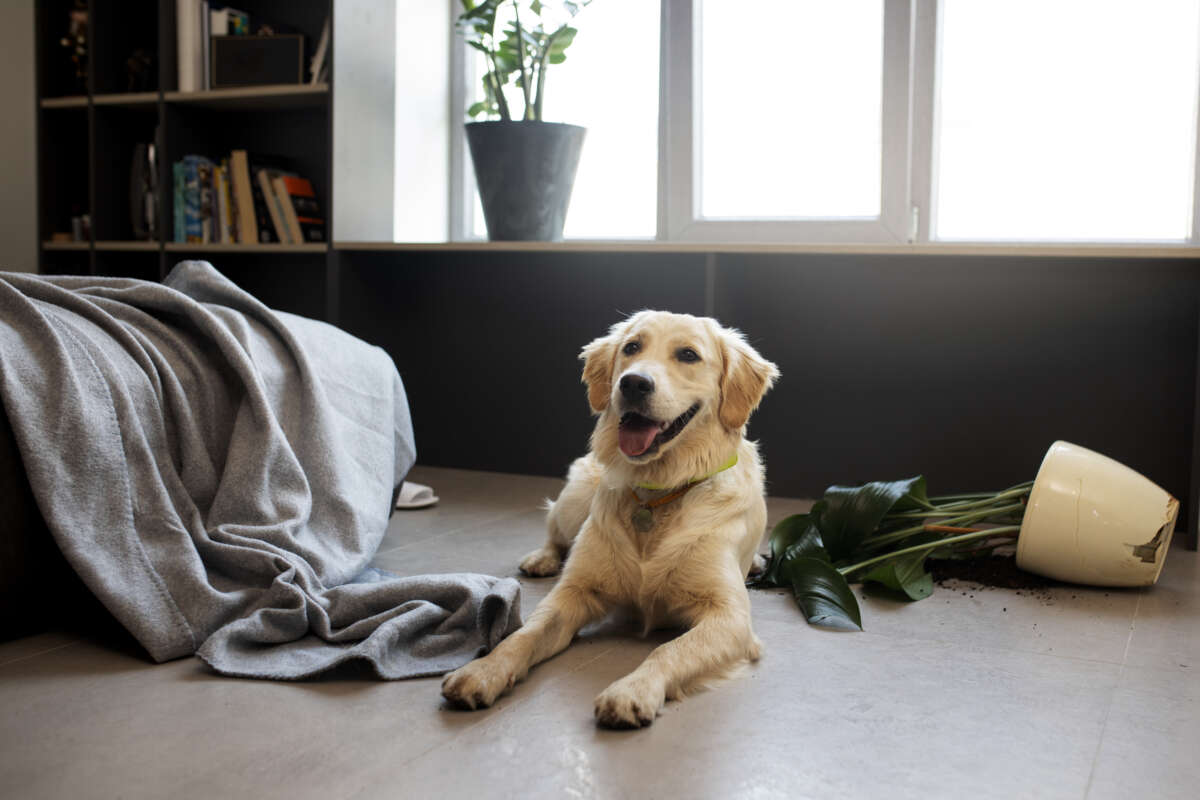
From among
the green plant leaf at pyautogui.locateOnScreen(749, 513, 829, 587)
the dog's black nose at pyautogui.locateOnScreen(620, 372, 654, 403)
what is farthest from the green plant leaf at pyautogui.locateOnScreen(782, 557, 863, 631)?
the dog's black nose at pyautogui.locateOnScreen(620, 372, 654, 403)

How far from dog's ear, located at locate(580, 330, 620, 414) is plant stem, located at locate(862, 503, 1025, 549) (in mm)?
867

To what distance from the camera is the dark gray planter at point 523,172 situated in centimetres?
370

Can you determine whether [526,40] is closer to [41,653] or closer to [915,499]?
[915,499]

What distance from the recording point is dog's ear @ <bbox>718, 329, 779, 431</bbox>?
6.81ft

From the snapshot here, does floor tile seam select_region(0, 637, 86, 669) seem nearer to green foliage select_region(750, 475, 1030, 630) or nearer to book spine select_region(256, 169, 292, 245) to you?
green foliage select_region(750, 475, 1030, 630)

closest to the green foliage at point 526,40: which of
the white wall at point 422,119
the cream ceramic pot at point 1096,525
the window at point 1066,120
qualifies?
the white wall at point 422,119

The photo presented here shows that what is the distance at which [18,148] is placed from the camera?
4.55m

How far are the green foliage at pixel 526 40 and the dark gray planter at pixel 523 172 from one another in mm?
93

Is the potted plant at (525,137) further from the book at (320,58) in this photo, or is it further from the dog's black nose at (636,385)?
the dog's black nose at (636,385)

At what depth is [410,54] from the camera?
4160mm

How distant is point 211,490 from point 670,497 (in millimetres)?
973

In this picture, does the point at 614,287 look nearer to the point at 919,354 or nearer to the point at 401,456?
the point at 919,354

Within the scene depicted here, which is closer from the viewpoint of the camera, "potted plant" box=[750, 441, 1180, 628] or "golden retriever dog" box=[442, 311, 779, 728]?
"golden retriever dog" box=[442, 311, 779, 728]

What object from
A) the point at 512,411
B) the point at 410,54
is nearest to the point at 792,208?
the point at 512,411
